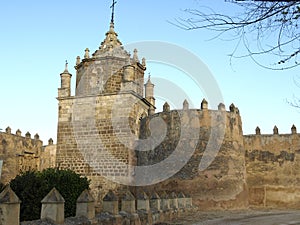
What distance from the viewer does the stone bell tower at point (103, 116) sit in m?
19.2

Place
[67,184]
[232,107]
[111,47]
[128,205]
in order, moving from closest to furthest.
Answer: [128,205], [67,184], [232,107], [111,47]

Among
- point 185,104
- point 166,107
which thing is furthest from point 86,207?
point 166,107

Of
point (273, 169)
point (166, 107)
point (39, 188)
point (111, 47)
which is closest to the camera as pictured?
point (39, 188)

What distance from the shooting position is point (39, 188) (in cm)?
1138

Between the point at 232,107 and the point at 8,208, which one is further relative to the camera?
the point at 232,107

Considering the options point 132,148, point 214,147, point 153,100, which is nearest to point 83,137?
point 132,148

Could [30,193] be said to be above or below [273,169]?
below

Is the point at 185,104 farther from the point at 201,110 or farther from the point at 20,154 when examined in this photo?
the point at 20,154

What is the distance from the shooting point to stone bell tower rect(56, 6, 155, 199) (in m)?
19.2

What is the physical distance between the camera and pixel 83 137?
20.2 m

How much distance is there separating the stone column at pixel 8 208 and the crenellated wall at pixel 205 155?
41.8 ft

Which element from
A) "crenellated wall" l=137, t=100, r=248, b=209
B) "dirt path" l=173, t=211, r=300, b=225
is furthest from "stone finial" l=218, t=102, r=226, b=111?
"dirt path" l=173, t=211, r=300, b=225

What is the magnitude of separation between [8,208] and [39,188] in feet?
19.6

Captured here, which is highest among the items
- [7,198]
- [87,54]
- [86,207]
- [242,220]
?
[87,54]
